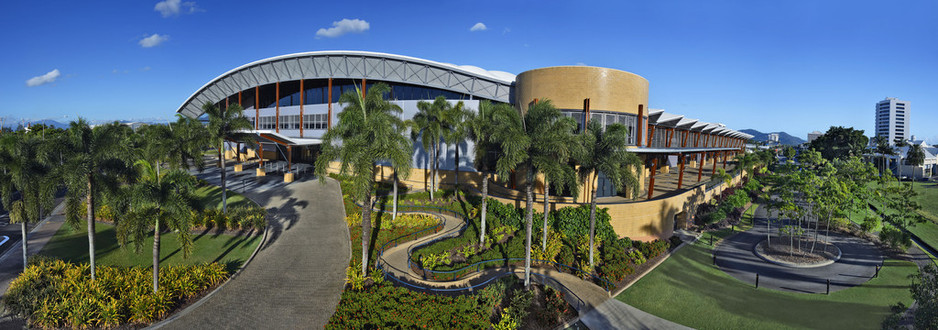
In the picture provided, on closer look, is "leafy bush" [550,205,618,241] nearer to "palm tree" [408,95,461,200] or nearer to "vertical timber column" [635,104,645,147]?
"palm tree" [408,95,461,200]

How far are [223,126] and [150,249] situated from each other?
30.1 feet

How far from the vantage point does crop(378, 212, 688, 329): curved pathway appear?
14.6 metres

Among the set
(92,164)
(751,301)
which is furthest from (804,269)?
(92,164)

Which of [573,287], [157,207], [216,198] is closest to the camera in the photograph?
[157,207]

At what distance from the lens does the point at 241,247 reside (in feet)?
65.3

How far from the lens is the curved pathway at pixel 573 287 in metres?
14.6

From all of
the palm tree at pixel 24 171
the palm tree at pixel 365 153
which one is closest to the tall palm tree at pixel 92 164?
the palm tree at pixel 24 171

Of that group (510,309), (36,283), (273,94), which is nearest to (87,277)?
(36,283)

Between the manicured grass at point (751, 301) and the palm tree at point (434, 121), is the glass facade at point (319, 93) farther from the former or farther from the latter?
the manicured grass at point (751, 301)

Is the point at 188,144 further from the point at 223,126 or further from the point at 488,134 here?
the point at 488,134

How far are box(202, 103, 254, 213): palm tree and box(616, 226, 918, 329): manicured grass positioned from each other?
2589 centimetres

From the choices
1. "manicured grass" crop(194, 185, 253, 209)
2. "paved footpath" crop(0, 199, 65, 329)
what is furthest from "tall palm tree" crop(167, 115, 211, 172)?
"paved footpath" crop(0, 199, 65, 329)

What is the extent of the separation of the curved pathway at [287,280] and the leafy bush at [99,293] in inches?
32.9

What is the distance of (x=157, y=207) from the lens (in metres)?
13.5
